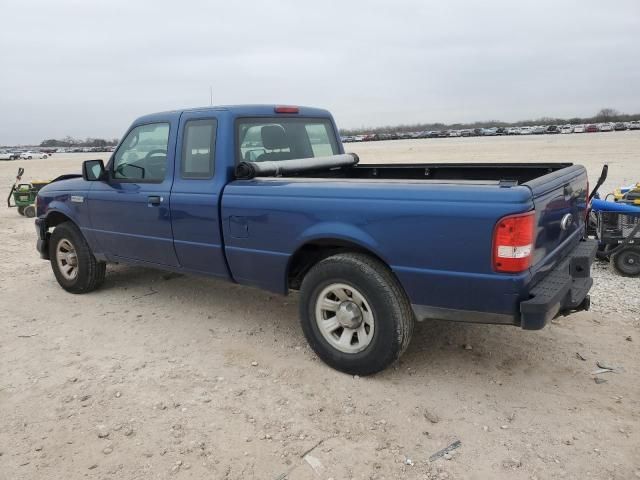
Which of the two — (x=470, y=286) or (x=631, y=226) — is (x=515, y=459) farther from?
(x=631, y=226)

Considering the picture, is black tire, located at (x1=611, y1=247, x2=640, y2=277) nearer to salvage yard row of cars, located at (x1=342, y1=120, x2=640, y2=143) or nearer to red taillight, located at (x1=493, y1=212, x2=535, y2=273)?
red taillight, located at (x1=493, y1=212, x2=535, y2=273)

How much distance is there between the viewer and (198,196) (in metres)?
4.46

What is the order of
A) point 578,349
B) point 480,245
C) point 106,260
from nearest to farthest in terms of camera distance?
1. point 480,245
2. point 578,349
3. point 106,260

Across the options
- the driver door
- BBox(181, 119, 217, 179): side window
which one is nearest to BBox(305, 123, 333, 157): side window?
BBox(181, 119, 217, 179): side window

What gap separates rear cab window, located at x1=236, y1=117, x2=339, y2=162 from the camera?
181 inches

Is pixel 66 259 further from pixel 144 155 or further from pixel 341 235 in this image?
pixel 341 235

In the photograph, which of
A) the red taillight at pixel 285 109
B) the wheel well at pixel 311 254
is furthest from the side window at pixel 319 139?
the wheel well at pixel 311 254

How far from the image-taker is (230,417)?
11.1 ft

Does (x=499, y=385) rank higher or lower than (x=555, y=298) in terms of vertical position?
lower

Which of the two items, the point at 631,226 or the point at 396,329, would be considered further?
the point at 631,226

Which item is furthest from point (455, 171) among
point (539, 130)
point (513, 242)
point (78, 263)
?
point (539, 130)

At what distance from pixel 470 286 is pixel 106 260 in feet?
13.3

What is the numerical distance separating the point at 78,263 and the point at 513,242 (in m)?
4.74

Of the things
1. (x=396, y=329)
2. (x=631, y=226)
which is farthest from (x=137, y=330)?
(x=631, y=226)
